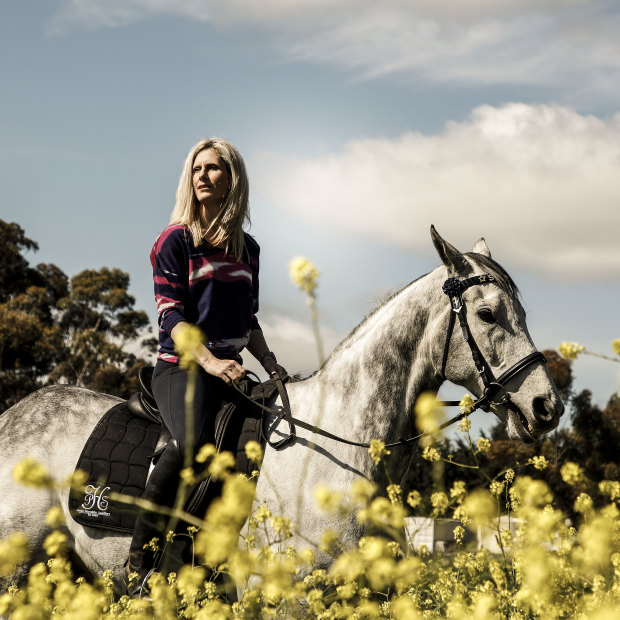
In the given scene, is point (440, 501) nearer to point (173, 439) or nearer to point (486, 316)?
point (486, 316)

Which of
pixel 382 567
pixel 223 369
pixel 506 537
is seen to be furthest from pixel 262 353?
pixel 382 567

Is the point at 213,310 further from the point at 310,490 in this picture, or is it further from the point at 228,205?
the point at 310,490

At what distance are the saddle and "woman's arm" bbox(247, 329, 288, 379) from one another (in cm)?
20

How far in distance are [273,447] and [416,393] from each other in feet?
3.22

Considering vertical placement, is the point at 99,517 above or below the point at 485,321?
below

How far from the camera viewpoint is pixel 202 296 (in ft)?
16.6

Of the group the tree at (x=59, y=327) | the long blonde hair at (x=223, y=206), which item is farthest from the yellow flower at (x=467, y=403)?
the tree at (x=59, y=327)

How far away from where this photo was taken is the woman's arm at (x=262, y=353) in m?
5.43

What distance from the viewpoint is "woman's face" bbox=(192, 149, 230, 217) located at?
5281 millimetres

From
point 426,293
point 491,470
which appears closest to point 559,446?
point 491,470

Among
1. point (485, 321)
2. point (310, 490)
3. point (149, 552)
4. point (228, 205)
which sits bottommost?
point (149, 552)

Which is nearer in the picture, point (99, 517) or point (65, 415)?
point (99, 517)

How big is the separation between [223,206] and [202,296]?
69 cm

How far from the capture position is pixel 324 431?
4688 mm
